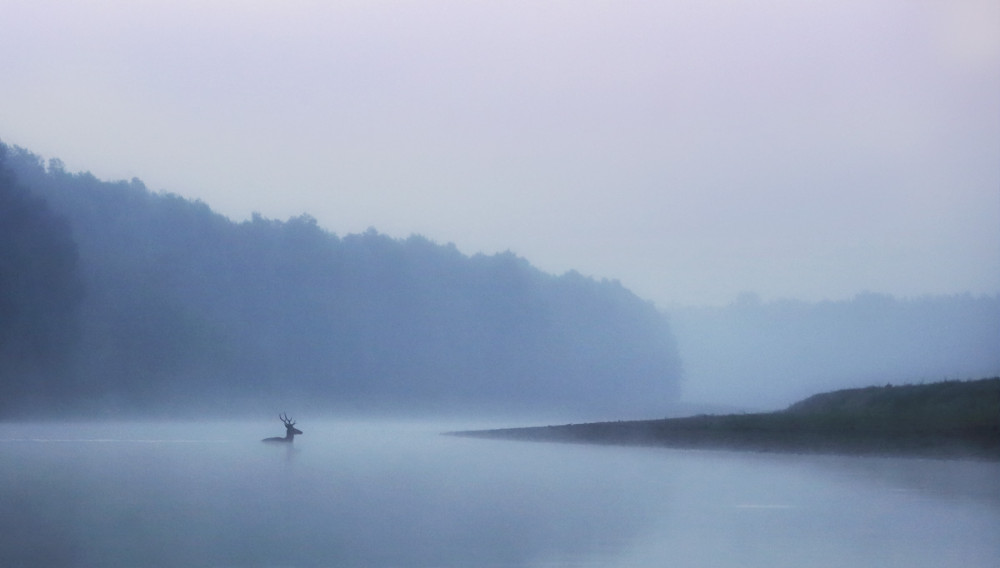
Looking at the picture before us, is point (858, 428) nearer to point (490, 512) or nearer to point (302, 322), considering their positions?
point (490, 512)

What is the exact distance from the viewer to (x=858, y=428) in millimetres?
28719

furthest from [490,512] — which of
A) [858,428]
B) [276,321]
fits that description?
[276,321]

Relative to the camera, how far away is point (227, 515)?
12617 millimetres

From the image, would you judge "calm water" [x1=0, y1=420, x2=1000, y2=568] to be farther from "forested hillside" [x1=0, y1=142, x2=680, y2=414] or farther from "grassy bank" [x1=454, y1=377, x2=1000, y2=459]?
"forested hillside" [x1=0, y1=142, x2=680, y2=414]

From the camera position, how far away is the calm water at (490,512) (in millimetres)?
9859

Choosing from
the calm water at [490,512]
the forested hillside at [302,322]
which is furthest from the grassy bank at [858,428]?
the forested hillside at [302,322]

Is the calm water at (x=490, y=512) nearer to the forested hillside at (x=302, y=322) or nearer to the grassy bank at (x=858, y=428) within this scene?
the grassy bank at (x=858, y=428)

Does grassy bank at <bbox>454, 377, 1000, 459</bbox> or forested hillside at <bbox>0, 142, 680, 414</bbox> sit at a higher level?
forested hillside at <bbox>0, 142, 680, 414</bbox>

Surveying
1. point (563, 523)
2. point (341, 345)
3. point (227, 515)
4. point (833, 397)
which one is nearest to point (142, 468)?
point (227, 515)

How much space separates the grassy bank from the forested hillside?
28.6 meters

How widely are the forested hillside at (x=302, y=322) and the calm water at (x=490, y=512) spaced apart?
112 feet

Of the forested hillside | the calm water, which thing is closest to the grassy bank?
the calm water

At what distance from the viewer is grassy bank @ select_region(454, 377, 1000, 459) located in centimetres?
2567

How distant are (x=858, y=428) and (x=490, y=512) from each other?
713 inches
